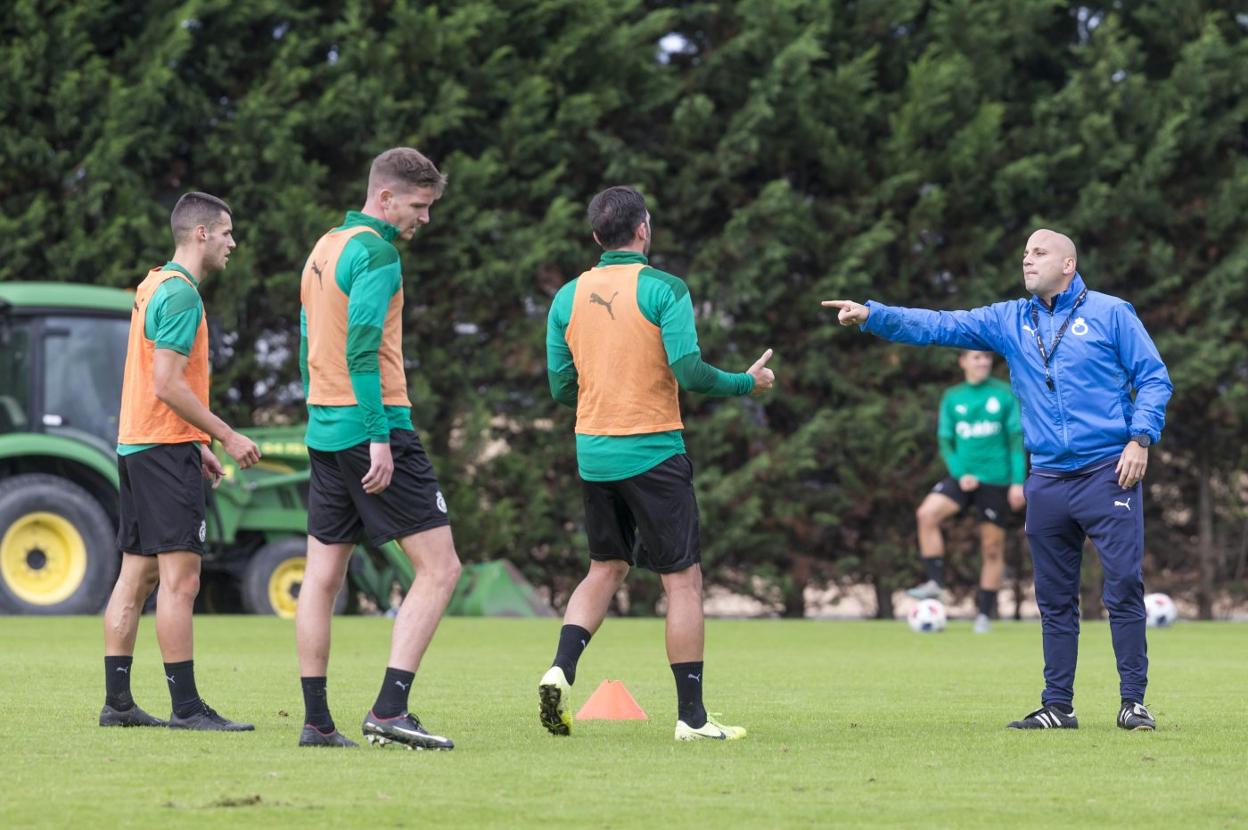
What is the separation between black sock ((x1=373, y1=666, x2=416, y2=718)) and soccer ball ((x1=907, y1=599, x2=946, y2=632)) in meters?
8.87

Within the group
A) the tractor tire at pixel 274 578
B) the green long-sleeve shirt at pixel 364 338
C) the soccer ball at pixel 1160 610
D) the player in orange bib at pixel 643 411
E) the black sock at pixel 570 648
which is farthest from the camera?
the tractor tire at pixel 274 578

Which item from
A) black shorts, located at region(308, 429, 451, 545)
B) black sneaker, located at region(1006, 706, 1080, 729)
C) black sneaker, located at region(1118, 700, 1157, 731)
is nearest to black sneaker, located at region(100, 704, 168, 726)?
black shorts, located at region(308, 429, 451, 545)

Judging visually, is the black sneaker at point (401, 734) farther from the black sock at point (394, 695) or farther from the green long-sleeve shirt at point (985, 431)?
the green long-sleeve shirt at point (985, 431)

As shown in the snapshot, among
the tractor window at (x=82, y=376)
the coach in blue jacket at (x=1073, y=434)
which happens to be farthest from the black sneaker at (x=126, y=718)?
the tractor window at (x=82, y=376)

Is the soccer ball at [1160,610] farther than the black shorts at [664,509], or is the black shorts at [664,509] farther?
the soccer ball at [1160,610]

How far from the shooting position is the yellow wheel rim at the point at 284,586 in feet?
54.3

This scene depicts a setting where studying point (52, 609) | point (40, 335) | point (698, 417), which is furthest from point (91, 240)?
point (698, 417)

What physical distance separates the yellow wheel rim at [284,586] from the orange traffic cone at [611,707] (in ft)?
30.2

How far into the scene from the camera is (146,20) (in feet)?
57.2

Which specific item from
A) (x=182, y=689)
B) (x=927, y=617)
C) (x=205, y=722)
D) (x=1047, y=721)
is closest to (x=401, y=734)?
(x=205, y=722)

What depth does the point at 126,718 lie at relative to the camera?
7121 millimetres

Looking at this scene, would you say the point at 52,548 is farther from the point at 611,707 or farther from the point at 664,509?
the point at 664,509

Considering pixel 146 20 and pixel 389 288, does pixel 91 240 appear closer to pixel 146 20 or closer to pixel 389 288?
pixel 146 20

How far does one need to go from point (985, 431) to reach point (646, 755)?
9.04 m
